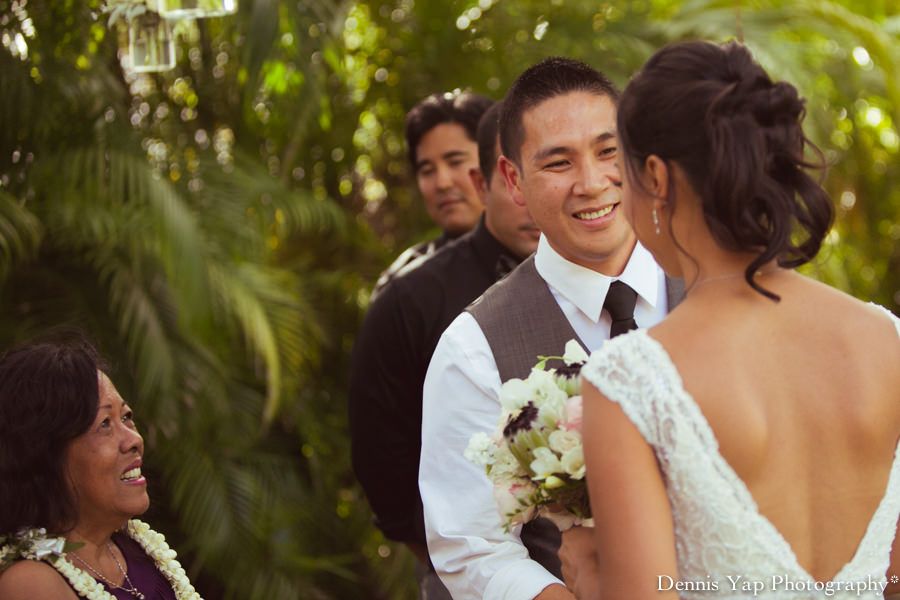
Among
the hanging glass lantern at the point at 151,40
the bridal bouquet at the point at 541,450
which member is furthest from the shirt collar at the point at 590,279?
the hanging glass lantern at the point at 151,40

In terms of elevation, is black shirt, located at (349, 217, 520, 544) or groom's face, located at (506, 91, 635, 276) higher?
groom's face, located at (506, 91, 635, 276)

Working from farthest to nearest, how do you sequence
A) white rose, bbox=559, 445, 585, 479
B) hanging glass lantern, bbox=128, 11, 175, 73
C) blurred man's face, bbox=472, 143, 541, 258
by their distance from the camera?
hanging glass lantern, bbox=128, 11, 175, 73
blurred man's face, bbox=472, 143, 541, 258
white rose, bbox=559, 445, 585, 479

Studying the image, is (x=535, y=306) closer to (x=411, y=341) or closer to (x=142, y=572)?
(x=411, y=341)

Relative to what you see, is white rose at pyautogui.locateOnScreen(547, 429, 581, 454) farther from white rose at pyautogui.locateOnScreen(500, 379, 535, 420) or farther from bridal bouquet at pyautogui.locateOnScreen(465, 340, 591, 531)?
white rose at pyautogui.locateOnScreen(500, 379, 535, 420)

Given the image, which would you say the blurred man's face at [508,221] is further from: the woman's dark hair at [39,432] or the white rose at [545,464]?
the white rose at [545,464]

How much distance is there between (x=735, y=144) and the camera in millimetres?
1622

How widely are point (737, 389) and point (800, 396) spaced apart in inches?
4.6

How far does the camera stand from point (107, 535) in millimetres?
2492

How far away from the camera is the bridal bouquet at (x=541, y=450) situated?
1784 millimetres

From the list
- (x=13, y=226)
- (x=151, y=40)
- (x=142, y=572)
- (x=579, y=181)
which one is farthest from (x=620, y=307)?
(x=13, y=226)

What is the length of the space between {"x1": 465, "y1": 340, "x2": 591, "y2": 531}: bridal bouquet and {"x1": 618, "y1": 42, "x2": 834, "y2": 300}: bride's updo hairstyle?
428mm

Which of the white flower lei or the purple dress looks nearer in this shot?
the white flower lei

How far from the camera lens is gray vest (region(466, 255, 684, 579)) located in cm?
252

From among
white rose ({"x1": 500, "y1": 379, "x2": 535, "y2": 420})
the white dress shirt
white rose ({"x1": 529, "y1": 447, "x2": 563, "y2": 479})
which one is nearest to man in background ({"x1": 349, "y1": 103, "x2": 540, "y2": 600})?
the white dress shirt
